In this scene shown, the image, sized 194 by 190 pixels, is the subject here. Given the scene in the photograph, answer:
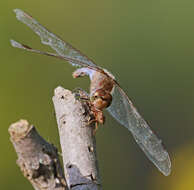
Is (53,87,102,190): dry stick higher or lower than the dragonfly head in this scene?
lower

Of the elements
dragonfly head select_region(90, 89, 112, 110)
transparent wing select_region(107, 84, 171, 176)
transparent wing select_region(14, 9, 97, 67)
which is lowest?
transparent wing select_region(107, 84, 171, 176)

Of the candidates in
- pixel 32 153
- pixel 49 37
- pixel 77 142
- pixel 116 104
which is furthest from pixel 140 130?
pixel 32 153

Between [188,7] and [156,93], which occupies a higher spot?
[188,7]

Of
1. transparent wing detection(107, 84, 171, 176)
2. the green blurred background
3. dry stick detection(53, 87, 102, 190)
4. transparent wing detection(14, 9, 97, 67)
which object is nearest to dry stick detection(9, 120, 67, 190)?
dry stick detection(53, 87, 102, 190)

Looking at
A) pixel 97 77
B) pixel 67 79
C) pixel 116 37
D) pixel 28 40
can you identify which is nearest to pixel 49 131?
pixel 67 79

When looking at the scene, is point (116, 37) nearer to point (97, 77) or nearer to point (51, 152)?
point (97, 77)

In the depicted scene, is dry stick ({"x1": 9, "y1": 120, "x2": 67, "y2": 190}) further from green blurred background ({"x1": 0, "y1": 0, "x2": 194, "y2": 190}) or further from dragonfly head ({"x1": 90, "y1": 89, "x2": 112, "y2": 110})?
green blurred background ({"x1": 0, "y1": 0, "x2": 194, "y2": 190})

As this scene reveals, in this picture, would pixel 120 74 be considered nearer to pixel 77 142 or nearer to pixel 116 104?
pixel 116 104
